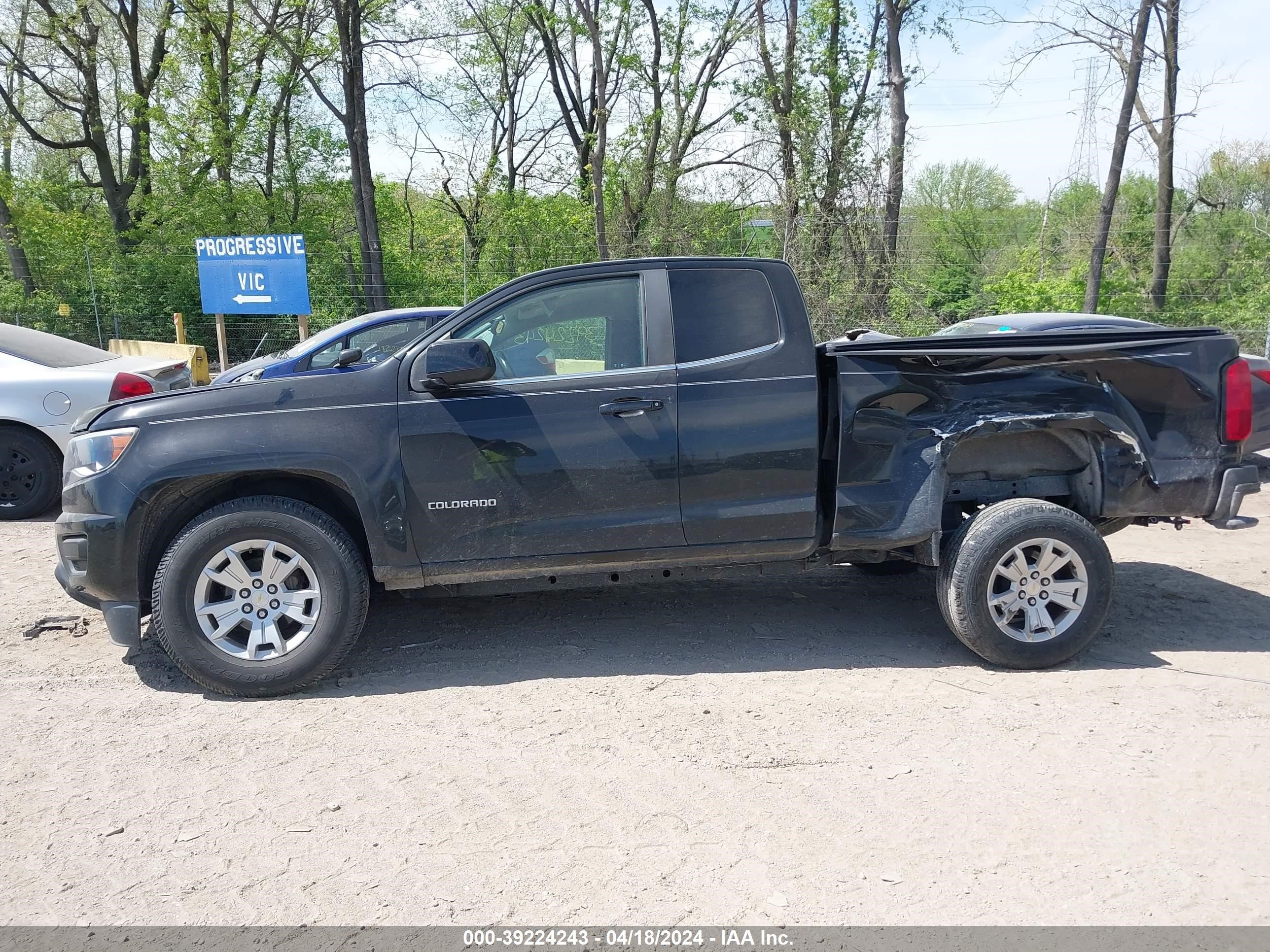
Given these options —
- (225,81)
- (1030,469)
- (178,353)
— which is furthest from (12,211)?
(1030,469)

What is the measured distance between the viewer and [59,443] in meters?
8.11

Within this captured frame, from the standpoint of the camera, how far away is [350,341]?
9180 millimetres

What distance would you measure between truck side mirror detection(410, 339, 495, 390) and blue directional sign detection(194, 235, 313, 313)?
9890mm

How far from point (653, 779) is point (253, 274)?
12.1 metres

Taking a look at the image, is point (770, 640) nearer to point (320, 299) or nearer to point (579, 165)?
point (320, 299)

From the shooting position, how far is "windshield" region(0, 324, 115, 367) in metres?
8.23

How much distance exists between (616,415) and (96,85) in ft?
86.8

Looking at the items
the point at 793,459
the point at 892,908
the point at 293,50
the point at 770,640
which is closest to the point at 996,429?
the point at 793,459

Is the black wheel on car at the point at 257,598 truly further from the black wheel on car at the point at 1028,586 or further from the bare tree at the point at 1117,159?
the bare tree at the point at 1117,159

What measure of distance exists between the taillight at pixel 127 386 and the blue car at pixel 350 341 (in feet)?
2.63

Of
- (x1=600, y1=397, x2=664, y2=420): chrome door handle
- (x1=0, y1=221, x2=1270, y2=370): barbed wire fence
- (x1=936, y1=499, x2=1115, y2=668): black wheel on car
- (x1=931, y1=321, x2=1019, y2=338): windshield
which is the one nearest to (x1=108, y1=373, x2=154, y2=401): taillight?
(x1=600, y1=397, x2=664, y2=420): chrome door handle

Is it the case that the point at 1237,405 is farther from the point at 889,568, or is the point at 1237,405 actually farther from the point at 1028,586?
the point at 889,568

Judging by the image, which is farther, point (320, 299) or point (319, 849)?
point (320, 299)

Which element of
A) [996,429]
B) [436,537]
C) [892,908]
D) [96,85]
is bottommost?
[892,908]
